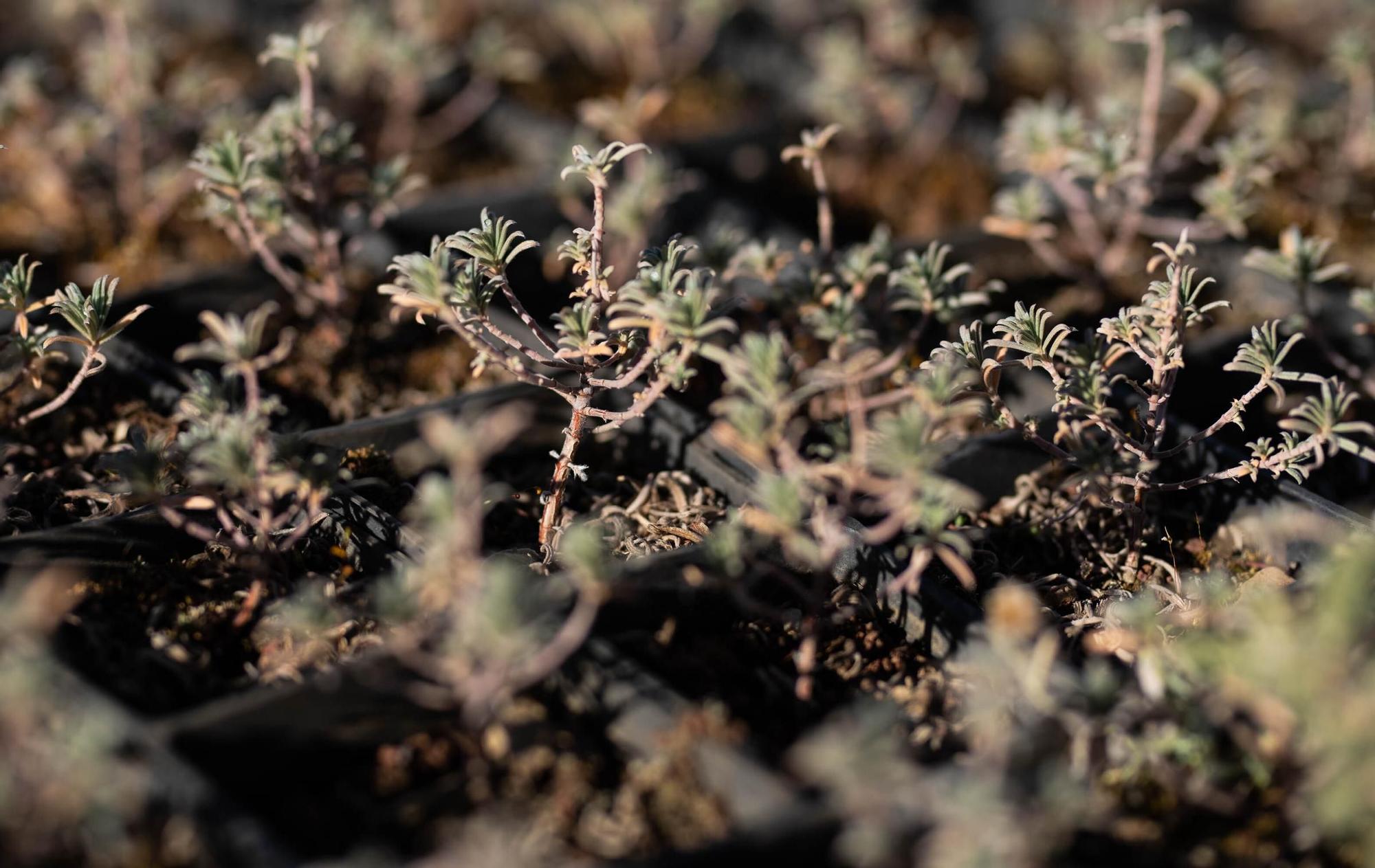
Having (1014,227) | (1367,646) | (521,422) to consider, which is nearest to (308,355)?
(521,422)

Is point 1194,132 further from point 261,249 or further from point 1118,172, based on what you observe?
point 261,249

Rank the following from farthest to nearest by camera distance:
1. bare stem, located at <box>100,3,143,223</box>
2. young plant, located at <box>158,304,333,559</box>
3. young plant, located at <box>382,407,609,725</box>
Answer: bare stem, located at <box>100,3,143,223</box>, young plant, located at <box>158,304,333,559</box>, young plant, located at <box>382,407,609,725</box>

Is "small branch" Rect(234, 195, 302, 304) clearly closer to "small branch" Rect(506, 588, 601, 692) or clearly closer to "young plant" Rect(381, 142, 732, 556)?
"young plant" Rect(381, 142, 732, 556)

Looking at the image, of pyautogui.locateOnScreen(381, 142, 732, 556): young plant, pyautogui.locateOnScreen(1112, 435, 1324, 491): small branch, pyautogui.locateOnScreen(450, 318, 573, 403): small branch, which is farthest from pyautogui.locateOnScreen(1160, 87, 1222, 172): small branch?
pyautogui.locateOnScreen(450, 318, 573, 403): small branch

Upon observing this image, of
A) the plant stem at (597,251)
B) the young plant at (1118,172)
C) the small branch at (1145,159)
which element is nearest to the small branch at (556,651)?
the plant stem at (597,251)

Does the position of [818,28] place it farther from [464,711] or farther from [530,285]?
[464,711]
